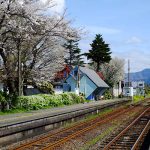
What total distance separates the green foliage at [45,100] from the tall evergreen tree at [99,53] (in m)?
49.3

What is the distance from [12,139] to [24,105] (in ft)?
66.0

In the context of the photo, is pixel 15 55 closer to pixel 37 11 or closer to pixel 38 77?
pixel 38 77

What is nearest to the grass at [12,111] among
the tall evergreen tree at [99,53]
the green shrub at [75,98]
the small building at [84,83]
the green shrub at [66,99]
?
the green shrub at [66,99]

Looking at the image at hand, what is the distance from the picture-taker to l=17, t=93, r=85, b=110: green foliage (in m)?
39.5

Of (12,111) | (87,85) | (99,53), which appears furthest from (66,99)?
(99,53)

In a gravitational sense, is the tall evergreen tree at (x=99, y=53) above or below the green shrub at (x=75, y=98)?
above

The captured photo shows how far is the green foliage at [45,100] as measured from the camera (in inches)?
1554

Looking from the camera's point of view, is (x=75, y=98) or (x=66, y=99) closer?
(x=66, y=99)

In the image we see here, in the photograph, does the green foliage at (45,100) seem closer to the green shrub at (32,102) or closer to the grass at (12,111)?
the green shrub at (32,102)

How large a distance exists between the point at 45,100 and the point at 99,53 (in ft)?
219

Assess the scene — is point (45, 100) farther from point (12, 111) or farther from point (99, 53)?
point (99, 53)

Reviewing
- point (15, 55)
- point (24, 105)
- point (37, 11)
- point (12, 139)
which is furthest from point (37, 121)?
point (15, 55)

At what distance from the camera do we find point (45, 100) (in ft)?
149

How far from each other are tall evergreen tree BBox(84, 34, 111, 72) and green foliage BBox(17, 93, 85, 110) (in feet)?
162
